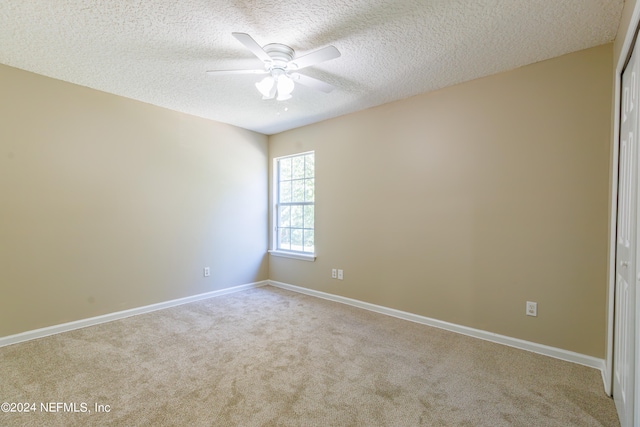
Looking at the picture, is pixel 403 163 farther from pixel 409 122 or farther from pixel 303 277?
pixel 303 277

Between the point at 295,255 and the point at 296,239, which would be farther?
the point at 296,239

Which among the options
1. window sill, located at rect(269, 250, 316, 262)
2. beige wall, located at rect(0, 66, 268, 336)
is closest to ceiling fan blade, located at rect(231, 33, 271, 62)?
beige wall, located at rect(0, 66, 268, 336)

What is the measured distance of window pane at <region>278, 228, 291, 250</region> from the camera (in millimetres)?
4727

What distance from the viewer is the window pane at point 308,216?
14.3 ft

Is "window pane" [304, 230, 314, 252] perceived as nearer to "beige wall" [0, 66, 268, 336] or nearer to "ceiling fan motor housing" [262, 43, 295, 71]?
"beige wall" [0, 66, 268, 336]

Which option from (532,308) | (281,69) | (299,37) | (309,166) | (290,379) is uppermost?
(299,37)

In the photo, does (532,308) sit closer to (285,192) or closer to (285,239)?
(285,239)

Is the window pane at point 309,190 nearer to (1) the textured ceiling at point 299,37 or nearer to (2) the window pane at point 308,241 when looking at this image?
(2) the window pane at point 308,241

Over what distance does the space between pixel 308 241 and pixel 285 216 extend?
0.63m

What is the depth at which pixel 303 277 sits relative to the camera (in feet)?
14.3

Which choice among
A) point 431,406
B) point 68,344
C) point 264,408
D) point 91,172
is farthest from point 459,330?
point 91,172

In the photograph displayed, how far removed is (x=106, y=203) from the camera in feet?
10.5

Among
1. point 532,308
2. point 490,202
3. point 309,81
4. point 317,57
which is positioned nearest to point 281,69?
point 309,81

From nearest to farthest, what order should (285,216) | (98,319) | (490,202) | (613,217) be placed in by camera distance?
(613,217)
(490,202)
(98,319)
(285,216)
